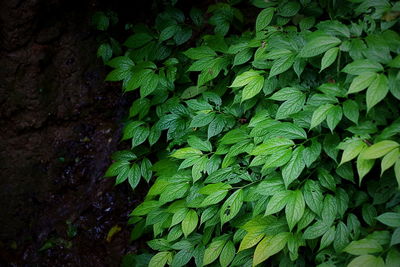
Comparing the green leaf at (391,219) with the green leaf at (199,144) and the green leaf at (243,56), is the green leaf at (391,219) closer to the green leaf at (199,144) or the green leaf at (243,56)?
the green leaf at (199,144)

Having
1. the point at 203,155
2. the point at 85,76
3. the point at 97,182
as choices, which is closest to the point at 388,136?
the point at 203,155

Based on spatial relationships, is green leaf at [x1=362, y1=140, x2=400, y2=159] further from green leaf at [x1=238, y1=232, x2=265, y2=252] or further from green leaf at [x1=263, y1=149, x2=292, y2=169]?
green leaf at [x1=238, y1=232, x2=265, y2=252]

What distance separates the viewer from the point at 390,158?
1.84 metres

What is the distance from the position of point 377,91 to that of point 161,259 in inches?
67.1

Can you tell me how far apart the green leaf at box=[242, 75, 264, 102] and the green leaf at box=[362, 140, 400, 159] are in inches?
32.0

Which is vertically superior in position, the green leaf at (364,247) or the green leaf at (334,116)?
the green leaf at (334,116)

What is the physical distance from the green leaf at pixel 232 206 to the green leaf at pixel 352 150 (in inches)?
25.4

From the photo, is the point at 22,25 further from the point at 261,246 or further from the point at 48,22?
the point at 261,246

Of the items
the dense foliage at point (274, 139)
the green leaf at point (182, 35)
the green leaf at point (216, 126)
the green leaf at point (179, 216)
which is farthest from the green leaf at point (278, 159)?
the green leaf at point (182, 35)

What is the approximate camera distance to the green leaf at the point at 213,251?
2408 mm

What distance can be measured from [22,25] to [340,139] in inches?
104

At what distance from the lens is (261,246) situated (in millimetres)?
2188

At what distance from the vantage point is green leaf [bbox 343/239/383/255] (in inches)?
74.1

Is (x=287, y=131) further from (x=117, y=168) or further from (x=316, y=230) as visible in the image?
(x=117, y=168)
